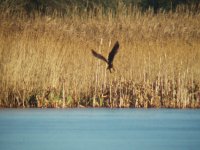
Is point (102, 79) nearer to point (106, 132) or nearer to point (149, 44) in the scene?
point (149, 44)

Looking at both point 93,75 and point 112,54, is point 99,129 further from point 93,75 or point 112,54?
point 93,75

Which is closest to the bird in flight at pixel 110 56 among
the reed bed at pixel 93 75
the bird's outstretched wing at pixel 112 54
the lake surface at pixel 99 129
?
the bird's outstretched wing at pixel 112 54

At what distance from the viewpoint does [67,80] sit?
12148 millimetres

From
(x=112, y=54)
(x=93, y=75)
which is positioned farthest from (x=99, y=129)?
(x=93, y=75)

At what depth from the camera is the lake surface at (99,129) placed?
8.77 metres

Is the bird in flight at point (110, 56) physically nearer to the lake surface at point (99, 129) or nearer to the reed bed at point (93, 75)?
the reed bed at point (93, 75)

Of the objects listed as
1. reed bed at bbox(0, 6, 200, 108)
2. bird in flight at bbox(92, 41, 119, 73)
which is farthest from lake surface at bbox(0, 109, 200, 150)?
bird in flight at bbox(92, 41, 119, 73)

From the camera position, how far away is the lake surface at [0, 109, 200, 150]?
345 inches

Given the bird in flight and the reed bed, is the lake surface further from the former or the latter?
the bird in flight

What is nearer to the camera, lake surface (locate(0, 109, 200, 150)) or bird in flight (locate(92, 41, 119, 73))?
lake surface (locate(0, 109, 200, 150))

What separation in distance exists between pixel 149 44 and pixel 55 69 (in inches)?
60.7

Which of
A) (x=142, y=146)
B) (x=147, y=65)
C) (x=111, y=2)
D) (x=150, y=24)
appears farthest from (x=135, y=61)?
(x=111, y=2)

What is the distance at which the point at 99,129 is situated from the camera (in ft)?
32.6

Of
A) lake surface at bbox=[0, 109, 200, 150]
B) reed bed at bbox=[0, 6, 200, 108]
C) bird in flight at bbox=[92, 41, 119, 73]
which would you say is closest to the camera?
lake surface at bbox=[0, 109, 200, 150]
